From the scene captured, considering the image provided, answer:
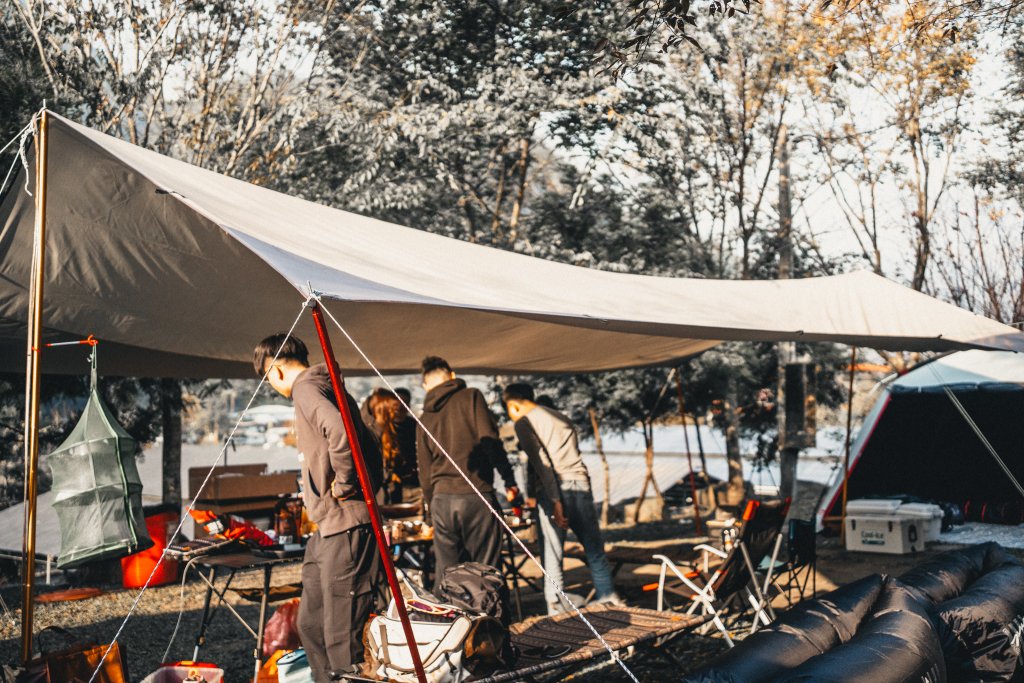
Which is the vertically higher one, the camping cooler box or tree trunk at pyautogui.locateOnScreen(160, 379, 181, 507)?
tree trunk at pyautogui.locateOnScreen(160, 379, 181, 507)

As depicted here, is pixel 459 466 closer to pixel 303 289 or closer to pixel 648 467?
pixel 303 289

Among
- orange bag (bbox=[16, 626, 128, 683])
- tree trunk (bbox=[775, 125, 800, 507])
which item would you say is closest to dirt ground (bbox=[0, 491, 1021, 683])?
orange bag (bbox=[16, 626, 128, 683])

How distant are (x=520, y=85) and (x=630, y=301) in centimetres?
606

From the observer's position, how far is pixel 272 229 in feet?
10.7

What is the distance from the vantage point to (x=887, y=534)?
7695 millimetres

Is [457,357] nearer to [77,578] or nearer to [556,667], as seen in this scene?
[77,578]

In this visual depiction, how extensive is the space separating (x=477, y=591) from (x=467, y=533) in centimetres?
119

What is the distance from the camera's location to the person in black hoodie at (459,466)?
4.46m

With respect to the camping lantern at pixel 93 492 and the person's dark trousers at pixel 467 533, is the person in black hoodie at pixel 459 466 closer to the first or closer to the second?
the person's dark trousers at pixel 467 533

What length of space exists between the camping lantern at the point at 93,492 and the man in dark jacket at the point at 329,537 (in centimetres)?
58

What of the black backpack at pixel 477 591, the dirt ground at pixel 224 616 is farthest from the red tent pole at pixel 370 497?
the dirt ground at pixel 224 616

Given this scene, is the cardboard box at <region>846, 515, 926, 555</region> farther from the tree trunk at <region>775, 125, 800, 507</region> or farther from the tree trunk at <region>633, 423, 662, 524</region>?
the tree trunk at <region>633, 423, 662, 524</region>

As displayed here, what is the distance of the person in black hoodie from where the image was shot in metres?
4.46

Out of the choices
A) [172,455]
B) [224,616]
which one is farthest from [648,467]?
[224,616]
